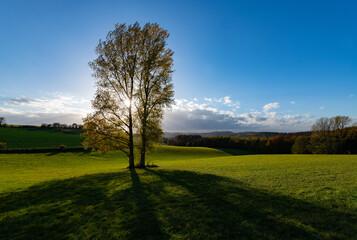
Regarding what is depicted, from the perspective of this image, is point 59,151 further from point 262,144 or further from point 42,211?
point 262,144

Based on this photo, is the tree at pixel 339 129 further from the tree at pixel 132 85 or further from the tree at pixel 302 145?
the tree at pixel 132 85

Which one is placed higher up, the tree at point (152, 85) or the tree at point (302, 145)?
the tree at point (152, 85)

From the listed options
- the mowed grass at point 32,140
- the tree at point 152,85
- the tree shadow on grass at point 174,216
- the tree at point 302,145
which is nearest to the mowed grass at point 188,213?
the tree shadow on grass at point 174,216

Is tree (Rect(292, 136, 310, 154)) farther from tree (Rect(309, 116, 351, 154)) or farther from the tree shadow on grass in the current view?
the tree shadow on grass

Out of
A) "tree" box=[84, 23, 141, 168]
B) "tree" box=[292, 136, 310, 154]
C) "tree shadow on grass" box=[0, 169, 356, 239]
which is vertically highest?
"tree" box=[84, 23, 141, 168]

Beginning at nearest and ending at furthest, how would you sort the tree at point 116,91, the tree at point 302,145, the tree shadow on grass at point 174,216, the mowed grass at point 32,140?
the tree shadow on grass at point 174,216 < the tree at point 116,91 < the mowed grass at point 32,140 < the tree at point 302,145

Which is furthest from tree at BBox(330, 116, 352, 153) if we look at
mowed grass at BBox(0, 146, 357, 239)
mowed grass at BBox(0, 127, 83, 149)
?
mowed grass at BBox(0, 127, 83, 149)

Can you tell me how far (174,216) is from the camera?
24.5ft

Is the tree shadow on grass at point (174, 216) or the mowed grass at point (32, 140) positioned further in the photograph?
the mowed grass at point (32, 140)

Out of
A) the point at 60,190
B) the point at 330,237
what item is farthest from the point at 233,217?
the point at 60,190

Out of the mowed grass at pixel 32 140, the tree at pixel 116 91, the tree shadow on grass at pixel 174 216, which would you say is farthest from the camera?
the mowed grass at pixel 32 140

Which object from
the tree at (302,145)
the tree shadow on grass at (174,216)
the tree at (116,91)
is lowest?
the tree at (302,145)

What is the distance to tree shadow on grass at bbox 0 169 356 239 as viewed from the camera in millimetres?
6020

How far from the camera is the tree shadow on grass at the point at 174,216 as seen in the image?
6020 millimetres
